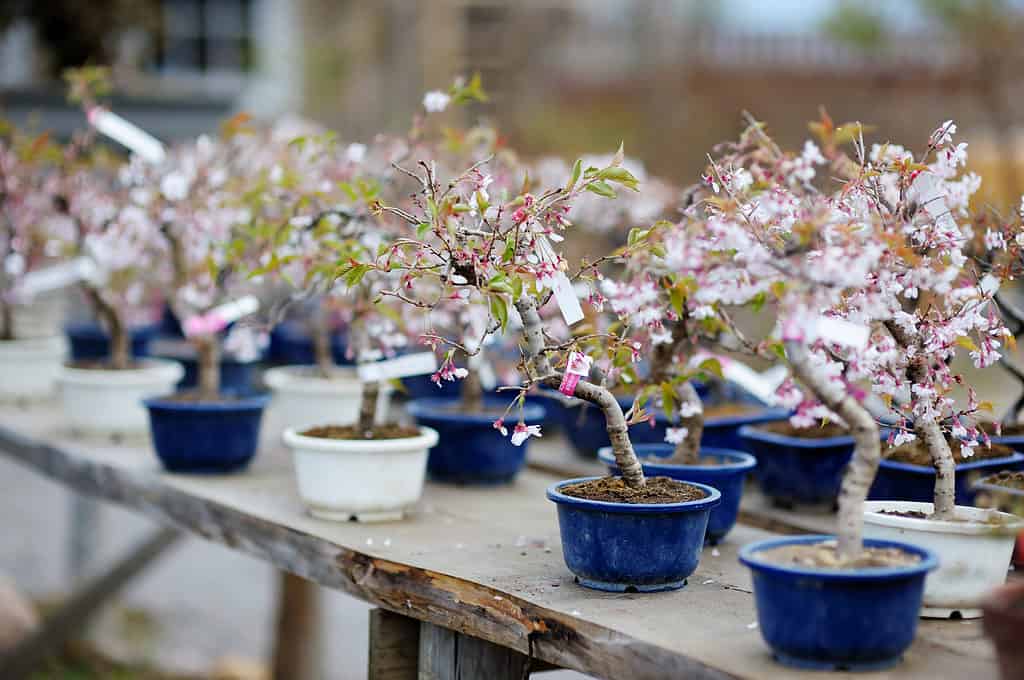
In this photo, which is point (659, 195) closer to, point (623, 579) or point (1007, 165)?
point (623, 579)

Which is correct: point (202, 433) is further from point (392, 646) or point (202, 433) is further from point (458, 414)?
point (392, 646)

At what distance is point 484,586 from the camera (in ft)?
6.56

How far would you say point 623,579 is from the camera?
1945mm

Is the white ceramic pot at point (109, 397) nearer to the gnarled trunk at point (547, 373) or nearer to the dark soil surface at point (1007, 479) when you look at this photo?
the gnarled trunk at point (547, 373)

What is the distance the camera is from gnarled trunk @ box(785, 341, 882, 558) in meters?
1.59

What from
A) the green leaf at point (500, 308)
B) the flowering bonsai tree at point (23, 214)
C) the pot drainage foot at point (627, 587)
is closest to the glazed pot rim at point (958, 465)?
the pot drainage foot at point (627, 587)

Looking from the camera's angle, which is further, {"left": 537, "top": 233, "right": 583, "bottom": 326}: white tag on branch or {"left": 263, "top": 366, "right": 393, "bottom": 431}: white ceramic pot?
{"left": 263, "top": 366, "right": 393, "bottom": 431}: white ceramic pot

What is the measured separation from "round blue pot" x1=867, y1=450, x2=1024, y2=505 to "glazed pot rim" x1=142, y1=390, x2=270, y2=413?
152cm

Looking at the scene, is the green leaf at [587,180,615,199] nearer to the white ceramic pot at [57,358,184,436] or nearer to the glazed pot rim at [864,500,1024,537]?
the glazed pot rim at [864,500,1024,537]

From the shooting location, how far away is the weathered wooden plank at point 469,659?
81.8 inches

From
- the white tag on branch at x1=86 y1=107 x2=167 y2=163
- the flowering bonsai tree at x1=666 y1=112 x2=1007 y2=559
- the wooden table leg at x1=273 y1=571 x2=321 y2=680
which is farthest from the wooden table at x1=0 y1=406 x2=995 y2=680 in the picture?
the wooden table leg at x1=273 y1=571 x2=321 y2=680

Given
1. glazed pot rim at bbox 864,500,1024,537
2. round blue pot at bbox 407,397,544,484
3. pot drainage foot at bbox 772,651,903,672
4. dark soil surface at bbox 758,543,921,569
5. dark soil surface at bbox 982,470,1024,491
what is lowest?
pot drainage foot at bbox 772,651,903,672

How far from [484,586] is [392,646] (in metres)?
0.35

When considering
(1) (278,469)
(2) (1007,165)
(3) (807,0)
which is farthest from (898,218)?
(3) (807,0)
